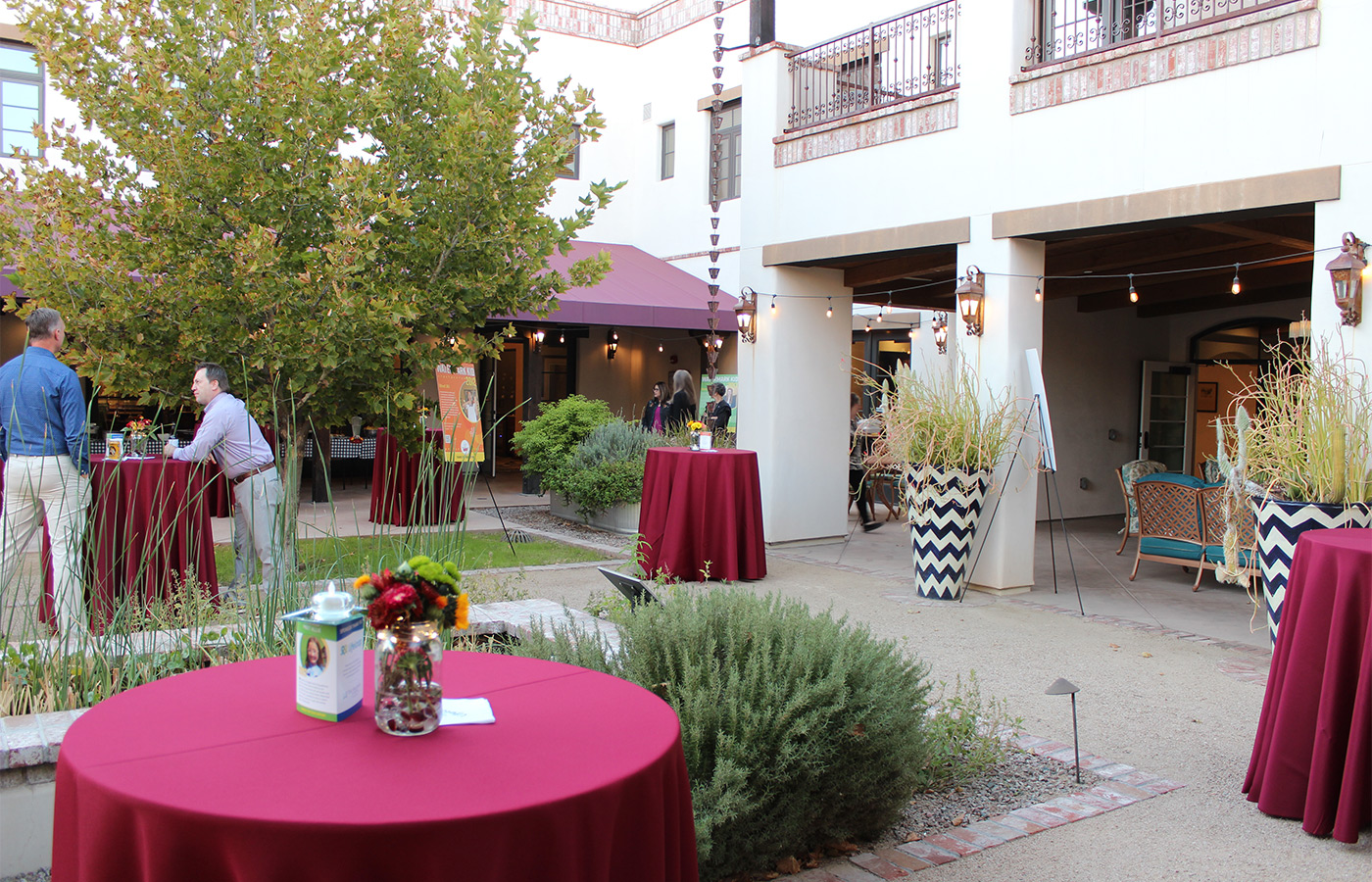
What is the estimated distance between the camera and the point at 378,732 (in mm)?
1918

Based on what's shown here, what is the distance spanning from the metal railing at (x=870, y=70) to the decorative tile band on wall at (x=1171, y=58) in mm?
1075

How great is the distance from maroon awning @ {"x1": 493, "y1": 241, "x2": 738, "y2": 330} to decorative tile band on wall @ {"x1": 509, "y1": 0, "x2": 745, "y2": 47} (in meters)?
3.57

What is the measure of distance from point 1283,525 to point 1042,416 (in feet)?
8.02

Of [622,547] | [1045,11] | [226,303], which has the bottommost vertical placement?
[622,547]

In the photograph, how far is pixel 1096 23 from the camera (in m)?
7.55

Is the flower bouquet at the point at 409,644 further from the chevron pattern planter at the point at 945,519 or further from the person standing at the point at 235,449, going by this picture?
the chevron pattern planter at the point at 945,519

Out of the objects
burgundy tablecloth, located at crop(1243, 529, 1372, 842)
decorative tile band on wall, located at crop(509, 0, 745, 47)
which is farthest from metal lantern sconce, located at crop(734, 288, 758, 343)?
decorative tile band on wall, located at crop(509, 0, 745, 47)

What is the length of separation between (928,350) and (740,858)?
13232 mm

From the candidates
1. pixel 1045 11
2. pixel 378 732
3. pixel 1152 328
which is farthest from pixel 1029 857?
pixel 1152 328

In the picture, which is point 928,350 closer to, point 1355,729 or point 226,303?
point 226,303

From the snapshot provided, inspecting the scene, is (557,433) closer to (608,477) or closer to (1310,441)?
(608,477)

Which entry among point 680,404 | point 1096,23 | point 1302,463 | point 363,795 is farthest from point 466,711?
point 680,404

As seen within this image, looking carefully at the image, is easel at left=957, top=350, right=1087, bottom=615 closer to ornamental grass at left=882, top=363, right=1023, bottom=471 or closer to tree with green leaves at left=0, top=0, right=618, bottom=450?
ornamental grass at left=882, top=363, right=1023, bottom=471

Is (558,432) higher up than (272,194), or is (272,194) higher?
(272,194)
